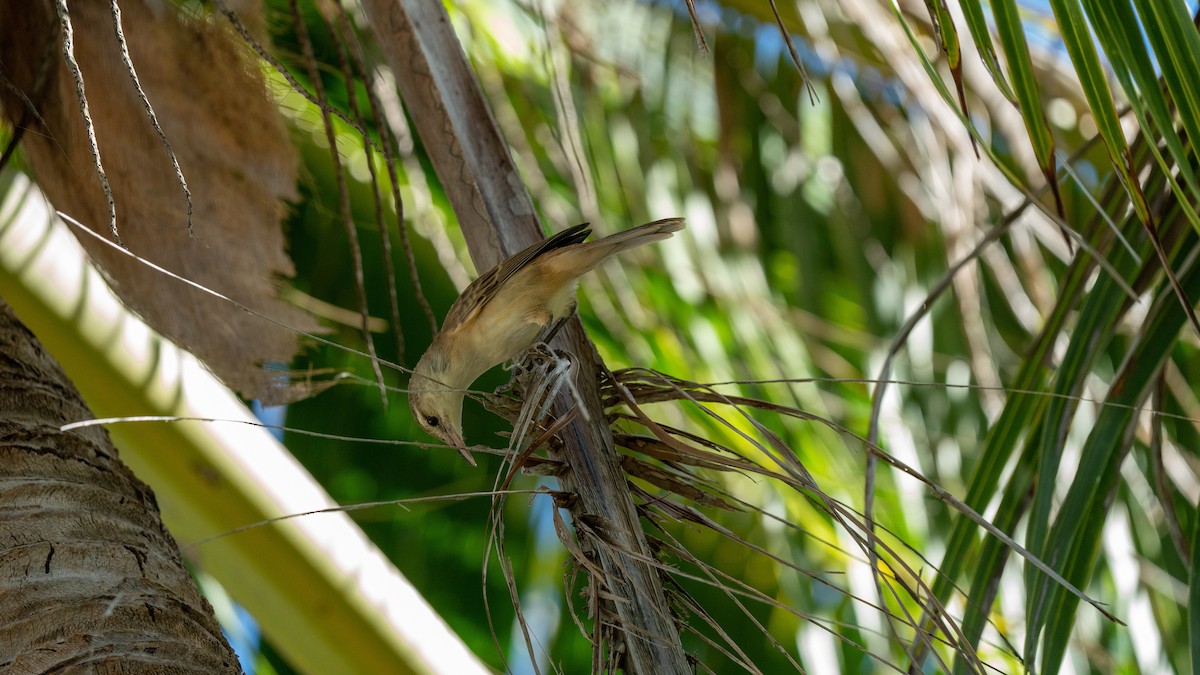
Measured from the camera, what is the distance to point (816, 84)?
109 inches

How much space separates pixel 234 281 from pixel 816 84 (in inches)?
66.5

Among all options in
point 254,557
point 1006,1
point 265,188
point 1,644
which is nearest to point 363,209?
point 265,188

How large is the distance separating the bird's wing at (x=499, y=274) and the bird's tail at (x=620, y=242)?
82 mm

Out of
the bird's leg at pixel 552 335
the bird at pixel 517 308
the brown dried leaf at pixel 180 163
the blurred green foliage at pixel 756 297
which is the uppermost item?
the brown dried leaf at pixel 180 163

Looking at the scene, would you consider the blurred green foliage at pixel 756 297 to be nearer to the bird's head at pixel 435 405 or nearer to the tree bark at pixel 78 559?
the bird's head at pixel 435 405

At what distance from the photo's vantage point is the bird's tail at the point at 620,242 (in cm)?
143

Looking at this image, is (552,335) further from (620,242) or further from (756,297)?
(756,297)

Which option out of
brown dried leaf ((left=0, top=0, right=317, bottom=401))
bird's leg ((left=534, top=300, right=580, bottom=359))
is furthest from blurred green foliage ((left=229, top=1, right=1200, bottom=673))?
bird's leg ((left=534, top=300, right=580, bottom=359))

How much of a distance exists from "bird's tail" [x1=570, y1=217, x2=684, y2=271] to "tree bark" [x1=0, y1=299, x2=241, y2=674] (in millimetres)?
665

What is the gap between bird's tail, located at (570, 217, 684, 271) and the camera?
4.70ft

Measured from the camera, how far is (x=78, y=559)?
1022 mm

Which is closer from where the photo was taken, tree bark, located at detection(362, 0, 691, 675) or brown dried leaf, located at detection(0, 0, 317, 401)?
tree bark, located at detection(362, 0, 691, 675)

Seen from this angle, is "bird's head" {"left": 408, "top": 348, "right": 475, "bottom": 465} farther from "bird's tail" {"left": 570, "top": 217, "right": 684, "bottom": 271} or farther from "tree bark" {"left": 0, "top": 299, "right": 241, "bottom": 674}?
"tree bark" {"left": 0, "top": 299, "right": 241, "bottom": 674}

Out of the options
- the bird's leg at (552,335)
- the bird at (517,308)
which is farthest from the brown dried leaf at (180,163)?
the bird's leg at (552,335)
